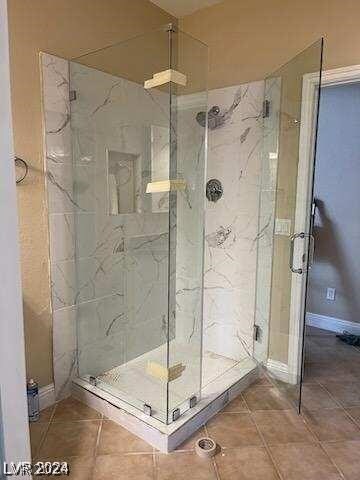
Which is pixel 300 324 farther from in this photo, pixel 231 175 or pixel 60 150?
pixel 60 150

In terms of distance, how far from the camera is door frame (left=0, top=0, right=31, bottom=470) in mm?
1104

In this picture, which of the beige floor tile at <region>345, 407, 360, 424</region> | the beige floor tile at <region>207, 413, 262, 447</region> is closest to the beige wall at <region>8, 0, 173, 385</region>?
the beige floor tile at <region>207, 413, 262, 447</region>

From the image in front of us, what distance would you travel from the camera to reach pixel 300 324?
2.29m

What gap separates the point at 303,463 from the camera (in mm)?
1685

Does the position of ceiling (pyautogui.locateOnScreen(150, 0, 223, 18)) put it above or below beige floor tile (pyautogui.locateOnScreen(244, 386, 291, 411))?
above

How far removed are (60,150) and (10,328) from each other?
124cm

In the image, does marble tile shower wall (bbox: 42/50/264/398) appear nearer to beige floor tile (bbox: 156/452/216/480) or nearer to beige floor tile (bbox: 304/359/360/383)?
beige floor tile (bbox: 304/359/360/383)

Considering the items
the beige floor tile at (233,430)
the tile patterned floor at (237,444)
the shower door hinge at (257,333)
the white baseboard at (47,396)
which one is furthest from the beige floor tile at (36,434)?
the shower door hinge at (257,333)

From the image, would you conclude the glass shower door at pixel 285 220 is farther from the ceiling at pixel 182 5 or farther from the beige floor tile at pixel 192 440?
the ceiling at pixel 182 5

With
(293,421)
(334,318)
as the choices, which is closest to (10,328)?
(293,421)

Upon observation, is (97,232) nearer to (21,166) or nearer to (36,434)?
(21,166)

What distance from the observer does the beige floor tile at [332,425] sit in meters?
1.89

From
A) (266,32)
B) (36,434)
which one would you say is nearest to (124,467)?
(36,434)

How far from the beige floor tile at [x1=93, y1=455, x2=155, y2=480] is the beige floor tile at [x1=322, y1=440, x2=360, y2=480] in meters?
0.91
